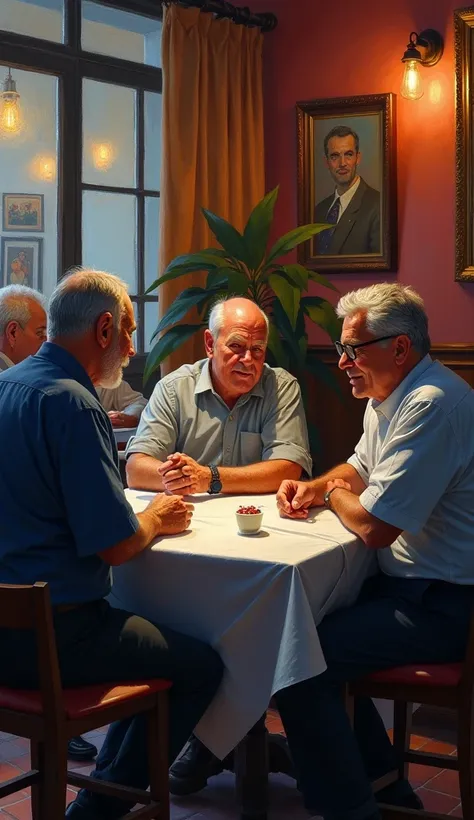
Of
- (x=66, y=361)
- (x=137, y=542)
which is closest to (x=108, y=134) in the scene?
(x=66, y=361)

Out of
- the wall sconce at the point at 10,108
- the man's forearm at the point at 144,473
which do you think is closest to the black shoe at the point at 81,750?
the man's forearm at the point at 144,473

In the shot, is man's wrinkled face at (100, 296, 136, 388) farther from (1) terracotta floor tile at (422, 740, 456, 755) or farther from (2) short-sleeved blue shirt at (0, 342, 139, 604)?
(1) terracotta floor tile at (422, 740, 456, 755)

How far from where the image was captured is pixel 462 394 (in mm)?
2410

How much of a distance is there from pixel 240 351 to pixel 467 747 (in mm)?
1419

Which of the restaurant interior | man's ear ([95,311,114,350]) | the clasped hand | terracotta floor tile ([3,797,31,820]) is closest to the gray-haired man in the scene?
the clasped hand

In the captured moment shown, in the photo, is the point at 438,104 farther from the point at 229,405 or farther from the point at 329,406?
the point at 229,405

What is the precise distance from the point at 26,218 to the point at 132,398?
117 centimetres

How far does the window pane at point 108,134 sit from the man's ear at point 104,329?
2.72 meters

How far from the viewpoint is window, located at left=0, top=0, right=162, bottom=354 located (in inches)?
182

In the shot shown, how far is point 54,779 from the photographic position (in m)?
2.00

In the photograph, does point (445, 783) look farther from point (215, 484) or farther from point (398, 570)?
point (215, 484)

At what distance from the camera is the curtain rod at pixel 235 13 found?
467cm

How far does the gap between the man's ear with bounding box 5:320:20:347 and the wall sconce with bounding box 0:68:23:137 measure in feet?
6.34

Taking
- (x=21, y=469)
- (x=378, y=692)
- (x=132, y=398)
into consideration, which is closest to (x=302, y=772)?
(x=378, y=692)
